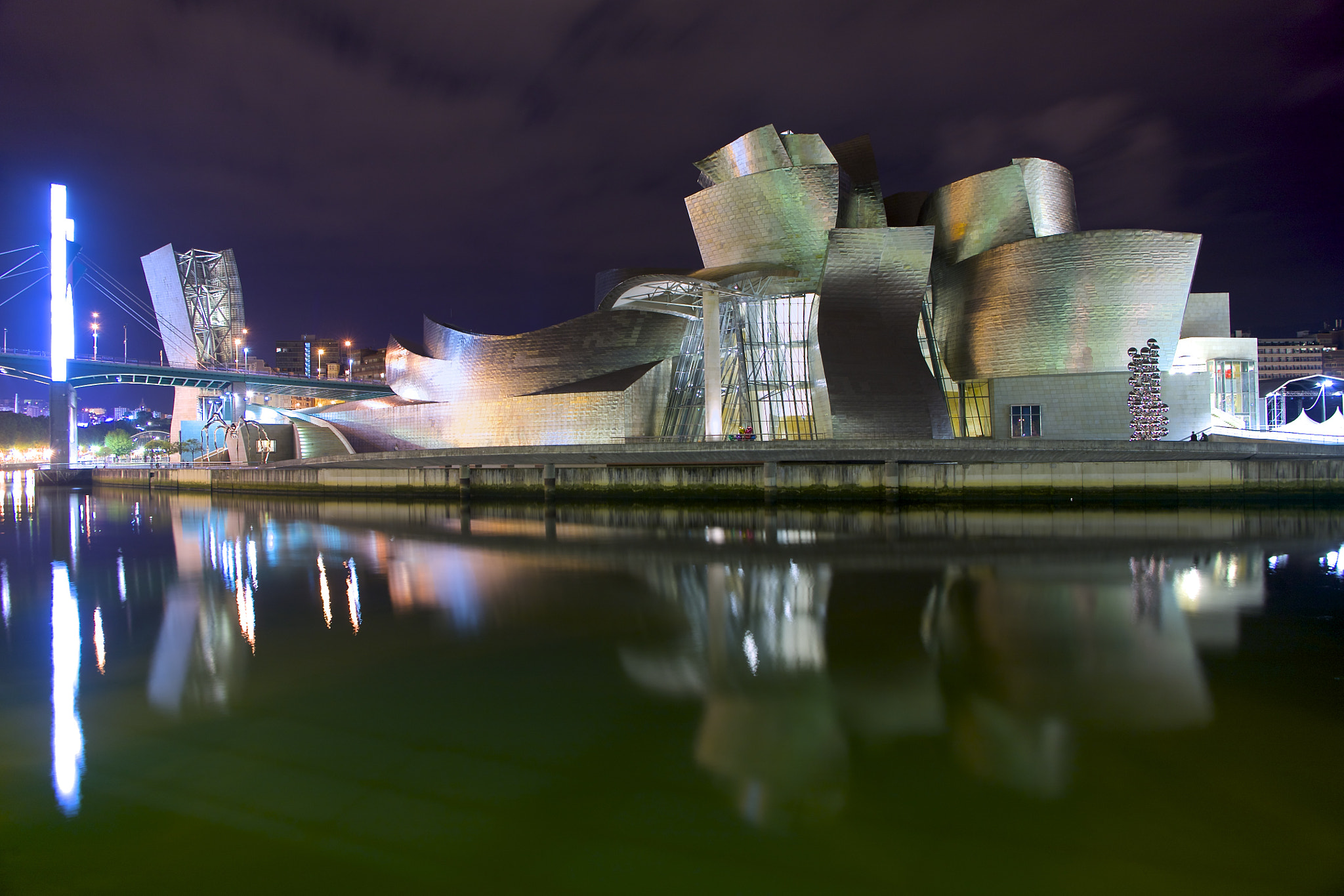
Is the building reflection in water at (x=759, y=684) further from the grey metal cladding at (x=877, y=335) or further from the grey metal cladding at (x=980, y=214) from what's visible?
the grey metal cladding at (x=980, y=214)

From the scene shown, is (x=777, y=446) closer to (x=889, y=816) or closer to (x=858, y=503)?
(x=858, y=503)

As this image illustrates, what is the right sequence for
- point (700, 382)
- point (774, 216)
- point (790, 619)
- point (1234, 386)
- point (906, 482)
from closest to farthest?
point (790, 619) → point (906, 482) → point (774, 216) → point (700, 382) → point (1234, 386)

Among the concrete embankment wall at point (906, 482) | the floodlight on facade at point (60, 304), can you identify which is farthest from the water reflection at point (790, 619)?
the floodlight on facade at point (60, 304)

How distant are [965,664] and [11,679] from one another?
25.5 ft

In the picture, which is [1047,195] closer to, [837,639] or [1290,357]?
[837,639]

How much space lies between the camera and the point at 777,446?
67.7 ft

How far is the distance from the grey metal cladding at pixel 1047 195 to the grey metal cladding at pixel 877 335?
7.92m

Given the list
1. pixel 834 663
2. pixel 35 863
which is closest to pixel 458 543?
pixel 834 663

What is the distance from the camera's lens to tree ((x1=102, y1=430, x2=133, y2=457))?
71500mm

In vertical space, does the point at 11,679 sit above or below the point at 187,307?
below

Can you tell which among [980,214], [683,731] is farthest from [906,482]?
[683,731]

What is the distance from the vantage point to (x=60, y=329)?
4084 centimetres

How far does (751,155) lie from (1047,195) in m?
11.8

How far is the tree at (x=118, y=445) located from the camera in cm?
7150
